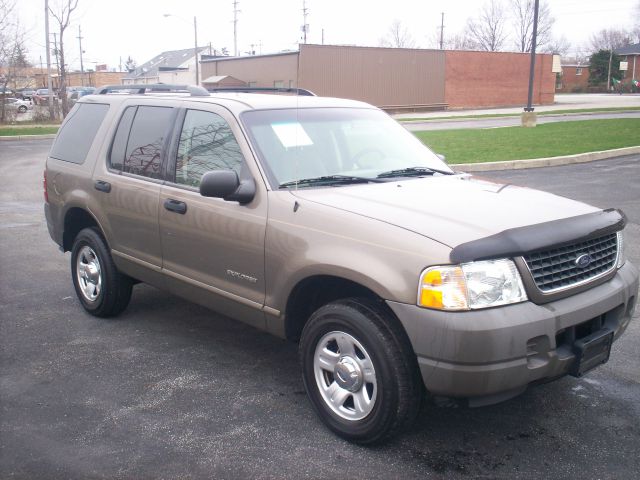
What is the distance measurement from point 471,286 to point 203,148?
226cm

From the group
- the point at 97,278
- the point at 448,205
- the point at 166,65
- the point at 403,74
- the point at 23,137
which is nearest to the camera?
the point at 448,205

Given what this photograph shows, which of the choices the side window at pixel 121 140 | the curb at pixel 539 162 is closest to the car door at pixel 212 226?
the side window at pixel 121 140

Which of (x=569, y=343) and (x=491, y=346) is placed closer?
(x=491, y=346)

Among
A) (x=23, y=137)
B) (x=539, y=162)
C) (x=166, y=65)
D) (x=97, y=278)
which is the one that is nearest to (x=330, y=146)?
(x=97, y=278)

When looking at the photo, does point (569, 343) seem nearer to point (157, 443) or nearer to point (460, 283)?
point (460, 283)

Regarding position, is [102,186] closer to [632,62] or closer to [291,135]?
[291,135]

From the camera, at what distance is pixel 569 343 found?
351 cm

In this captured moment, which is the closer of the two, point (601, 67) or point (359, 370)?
point (359, 370)

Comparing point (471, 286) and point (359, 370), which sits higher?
point (471, 286)

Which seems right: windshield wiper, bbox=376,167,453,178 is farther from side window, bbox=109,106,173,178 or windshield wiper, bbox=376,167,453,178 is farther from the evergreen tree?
the evergreen tree

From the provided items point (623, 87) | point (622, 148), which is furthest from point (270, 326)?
point (623, 87)

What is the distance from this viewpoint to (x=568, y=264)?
3580 millimetres

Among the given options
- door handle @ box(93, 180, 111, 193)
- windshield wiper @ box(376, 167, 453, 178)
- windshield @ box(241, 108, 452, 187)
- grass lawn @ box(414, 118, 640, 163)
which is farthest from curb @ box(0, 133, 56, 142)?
windshield wiper @ box(376, 167, 453, 178)

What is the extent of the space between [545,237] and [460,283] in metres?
0.54
